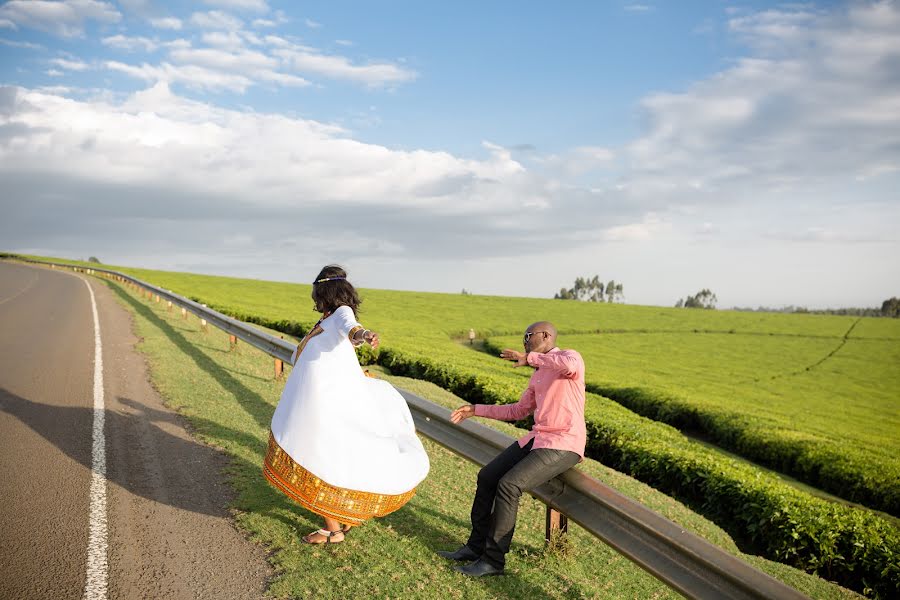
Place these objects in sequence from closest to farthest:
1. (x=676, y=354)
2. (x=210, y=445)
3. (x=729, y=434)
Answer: (x=210, y=445)
(x=729, y=434)
(x=676, y=354)

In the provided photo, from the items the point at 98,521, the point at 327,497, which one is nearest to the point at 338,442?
the point at 327,497

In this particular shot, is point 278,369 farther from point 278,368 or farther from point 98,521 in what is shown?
point 98,521

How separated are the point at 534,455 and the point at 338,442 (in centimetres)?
145

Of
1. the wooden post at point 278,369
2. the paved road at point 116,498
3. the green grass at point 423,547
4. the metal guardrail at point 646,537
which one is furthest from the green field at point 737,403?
the paved road at point 116,498

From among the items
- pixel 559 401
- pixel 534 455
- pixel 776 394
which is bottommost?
pixel 776 394

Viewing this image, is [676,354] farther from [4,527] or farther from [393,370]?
[4,527]

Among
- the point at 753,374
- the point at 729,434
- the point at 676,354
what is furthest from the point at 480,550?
the point at 676,354

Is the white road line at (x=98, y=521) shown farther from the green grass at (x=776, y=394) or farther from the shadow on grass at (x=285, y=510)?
the green grass at (x=776, y=394)

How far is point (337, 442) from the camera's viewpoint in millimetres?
4156

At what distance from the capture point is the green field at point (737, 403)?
24.7 ft

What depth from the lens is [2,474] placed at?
565cm

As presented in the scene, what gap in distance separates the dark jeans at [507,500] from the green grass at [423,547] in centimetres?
24

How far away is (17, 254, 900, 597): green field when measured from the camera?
24.7ft

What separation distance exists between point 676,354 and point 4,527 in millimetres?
36444
